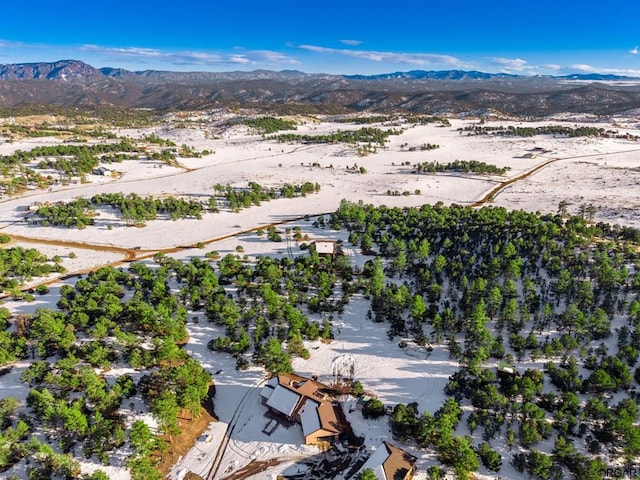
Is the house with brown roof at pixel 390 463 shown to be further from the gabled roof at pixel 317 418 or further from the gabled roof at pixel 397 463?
the gabled roof at pixel 317 418

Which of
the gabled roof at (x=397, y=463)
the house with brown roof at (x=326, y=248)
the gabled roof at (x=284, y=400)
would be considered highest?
the house with brown roof at (x=326, y=248)

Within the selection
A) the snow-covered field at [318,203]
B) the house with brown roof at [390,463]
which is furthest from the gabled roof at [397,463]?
the snow-covered field at [318,203]

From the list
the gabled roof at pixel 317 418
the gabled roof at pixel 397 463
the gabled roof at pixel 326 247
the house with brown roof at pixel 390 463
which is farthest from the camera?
the gabled roof at pixel 326 247

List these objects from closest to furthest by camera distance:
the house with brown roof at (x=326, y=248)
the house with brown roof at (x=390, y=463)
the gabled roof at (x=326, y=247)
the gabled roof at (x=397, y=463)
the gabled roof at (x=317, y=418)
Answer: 1. the house with brown roof at (x=390, y=463)
2. the gabled roof at (x=397, y=463)
3. the gabled roof at (x=317, y=418)
4. the house with brown roof at (x=326, y=248)
5. the gabled roof at (x=326, y=247)

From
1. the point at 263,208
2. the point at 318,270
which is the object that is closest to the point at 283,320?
the point at 318,270

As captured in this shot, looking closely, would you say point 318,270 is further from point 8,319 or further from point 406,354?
point 8,319
